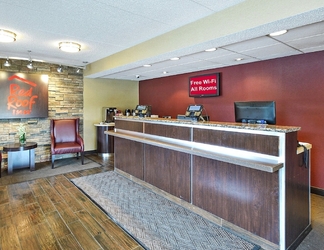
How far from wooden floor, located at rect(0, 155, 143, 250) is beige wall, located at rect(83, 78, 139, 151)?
8.64ft

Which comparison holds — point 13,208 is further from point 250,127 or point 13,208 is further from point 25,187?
point 250,127

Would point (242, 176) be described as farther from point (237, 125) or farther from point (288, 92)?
point (288, 92)

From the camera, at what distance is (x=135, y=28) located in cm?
304

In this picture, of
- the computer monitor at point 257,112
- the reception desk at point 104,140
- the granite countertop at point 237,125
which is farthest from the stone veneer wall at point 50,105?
the computer monitor at point 257,112

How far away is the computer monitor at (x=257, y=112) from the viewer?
8.43 ft

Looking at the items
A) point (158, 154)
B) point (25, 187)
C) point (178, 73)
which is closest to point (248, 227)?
point (158, 154)

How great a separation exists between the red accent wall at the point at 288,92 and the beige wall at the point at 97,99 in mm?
2849

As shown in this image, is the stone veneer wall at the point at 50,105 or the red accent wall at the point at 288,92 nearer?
the red accent wall at the point at 288,92

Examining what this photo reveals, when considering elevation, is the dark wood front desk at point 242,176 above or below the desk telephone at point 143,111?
below

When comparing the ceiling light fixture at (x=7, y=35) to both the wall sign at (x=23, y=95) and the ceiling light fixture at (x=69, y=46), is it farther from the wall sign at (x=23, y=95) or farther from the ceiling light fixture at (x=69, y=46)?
the wall sign at (x=23, y=95)

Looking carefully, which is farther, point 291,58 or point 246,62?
point 246,62

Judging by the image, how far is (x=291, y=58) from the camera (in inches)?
150

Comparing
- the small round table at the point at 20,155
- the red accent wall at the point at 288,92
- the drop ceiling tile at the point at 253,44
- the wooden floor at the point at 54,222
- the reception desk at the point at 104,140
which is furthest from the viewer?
the reception desk at the point at 104,140

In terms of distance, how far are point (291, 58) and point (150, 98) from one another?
4.11 metres
